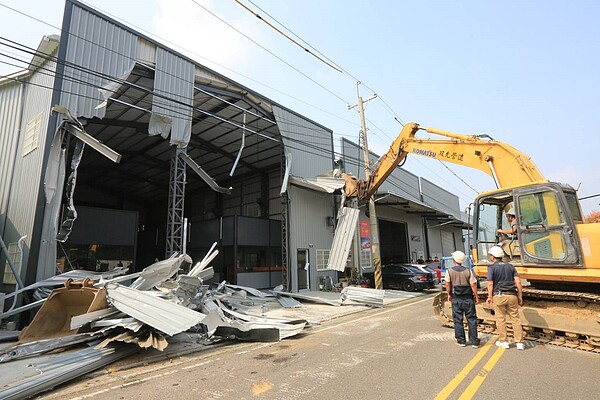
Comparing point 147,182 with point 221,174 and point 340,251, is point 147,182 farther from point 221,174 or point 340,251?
point 340,251

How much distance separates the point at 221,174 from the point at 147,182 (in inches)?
286

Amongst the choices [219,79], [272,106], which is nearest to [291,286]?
[272,106]

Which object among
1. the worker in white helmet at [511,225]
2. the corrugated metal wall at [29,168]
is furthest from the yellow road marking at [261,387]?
the corrugated metal wall at [29,168]

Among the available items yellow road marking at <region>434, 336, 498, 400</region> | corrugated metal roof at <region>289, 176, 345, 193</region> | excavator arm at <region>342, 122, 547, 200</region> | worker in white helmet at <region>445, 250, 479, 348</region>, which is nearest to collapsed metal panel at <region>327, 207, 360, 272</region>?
corrugated metal roof at <region>289, 176, 345, 193</region>

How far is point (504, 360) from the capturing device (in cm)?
552

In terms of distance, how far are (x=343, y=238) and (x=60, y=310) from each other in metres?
12.6

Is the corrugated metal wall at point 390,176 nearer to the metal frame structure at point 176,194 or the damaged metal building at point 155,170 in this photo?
the damaged metal building at point 155,170

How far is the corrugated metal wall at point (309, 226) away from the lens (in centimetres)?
1855

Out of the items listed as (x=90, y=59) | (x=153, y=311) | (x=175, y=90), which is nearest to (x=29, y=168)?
(x=90, y=59)

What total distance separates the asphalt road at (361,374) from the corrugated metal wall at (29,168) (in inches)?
303

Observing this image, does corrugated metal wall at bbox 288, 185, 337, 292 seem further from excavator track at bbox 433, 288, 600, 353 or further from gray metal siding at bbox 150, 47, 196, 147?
excavator track at bbox 433, 288, 600, 353

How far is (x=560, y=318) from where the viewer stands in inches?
253

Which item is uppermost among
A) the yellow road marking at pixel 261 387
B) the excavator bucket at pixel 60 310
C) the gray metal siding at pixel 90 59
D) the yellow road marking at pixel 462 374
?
the gray metal siding at pixel 90 59

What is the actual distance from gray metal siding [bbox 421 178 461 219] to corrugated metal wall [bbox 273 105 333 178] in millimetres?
17231
